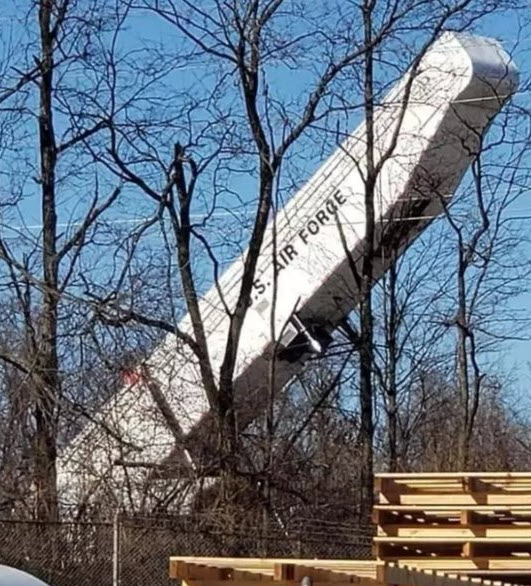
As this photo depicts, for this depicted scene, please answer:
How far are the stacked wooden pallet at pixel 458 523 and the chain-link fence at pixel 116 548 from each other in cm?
302

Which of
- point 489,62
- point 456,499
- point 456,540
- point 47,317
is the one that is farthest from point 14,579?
point 489,62

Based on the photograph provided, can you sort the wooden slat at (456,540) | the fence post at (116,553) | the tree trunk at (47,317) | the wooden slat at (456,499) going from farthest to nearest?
the tree trunk at (47,317) → the fence post at (116,553) → the wooden slat at (456,499) → the wooden slat at (456,540)

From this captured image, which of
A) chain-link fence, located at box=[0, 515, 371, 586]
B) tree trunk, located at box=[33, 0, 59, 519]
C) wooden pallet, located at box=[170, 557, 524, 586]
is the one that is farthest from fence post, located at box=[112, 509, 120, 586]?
wooden pallet, located at box=[170, 557, 524, 586]

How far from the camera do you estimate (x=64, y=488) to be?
19062mm

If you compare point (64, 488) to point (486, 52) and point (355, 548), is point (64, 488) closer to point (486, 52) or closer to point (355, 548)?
point (355, 548)

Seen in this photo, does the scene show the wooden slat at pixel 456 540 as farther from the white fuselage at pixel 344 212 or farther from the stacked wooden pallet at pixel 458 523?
the white fuselage at pixel 344 212

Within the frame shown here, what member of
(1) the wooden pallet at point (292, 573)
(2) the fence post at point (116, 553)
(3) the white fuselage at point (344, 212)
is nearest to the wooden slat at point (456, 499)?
(2) the fence post at point (116, 553)

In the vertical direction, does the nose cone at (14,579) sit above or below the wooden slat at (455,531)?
below

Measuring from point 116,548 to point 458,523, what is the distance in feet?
11.8

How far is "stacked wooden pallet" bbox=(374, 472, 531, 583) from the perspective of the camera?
1188 cm

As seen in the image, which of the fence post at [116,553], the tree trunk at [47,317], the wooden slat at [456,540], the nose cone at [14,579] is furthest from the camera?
the tree trunk at [47,317]

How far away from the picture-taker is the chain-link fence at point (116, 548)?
14.0 meters

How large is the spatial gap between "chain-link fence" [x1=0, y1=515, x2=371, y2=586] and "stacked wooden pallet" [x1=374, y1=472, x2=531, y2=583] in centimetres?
302

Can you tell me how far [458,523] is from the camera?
12.1 meters
